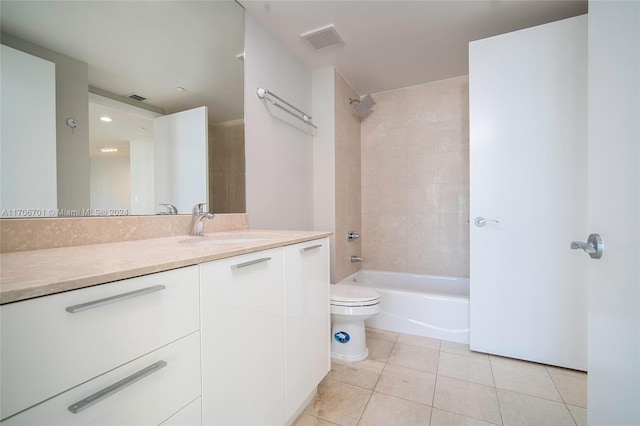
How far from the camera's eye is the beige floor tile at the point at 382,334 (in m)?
2.25

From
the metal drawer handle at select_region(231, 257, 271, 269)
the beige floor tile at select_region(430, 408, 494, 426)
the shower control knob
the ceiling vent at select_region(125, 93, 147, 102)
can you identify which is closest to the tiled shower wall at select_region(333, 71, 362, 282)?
the shower control knob

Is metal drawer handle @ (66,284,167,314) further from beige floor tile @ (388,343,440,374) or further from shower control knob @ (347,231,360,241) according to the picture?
shower control knob @ (347,231,360,241)

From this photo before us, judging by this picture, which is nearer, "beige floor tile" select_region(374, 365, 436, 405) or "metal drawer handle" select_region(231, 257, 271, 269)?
"metal drawer handle" select_region(231, 257, 271, 269)

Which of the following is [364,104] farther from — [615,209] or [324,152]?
[615,209]

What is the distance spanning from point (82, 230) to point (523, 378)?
7.89 feet

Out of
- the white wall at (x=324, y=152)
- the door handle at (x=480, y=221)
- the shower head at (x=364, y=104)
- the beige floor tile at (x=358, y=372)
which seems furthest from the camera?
the shower head at (x=364, y=104)

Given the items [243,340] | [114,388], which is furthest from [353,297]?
[114,388]

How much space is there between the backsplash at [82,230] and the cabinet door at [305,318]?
60 cm

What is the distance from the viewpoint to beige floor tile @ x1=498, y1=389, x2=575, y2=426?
52.4 inches

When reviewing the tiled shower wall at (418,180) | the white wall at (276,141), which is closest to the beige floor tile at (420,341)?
the tiled shower wall at (418,180)

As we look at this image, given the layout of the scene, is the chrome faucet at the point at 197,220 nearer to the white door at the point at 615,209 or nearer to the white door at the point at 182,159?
the white door at the point at 182,159

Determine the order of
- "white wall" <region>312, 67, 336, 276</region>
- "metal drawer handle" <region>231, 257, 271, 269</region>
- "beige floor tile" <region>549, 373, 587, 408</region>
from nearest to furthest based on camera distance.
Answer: "metal drawer handle" <region>231, 257, 271, 269</region> < "beige floor tile" <region>549, 373, 587, 408</region> < "white wall" <region>312, 67, 336, 276</region>

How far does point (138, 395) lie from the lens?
619 mm

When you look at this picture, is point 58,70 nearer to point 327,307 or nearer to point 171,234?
point 171,234
